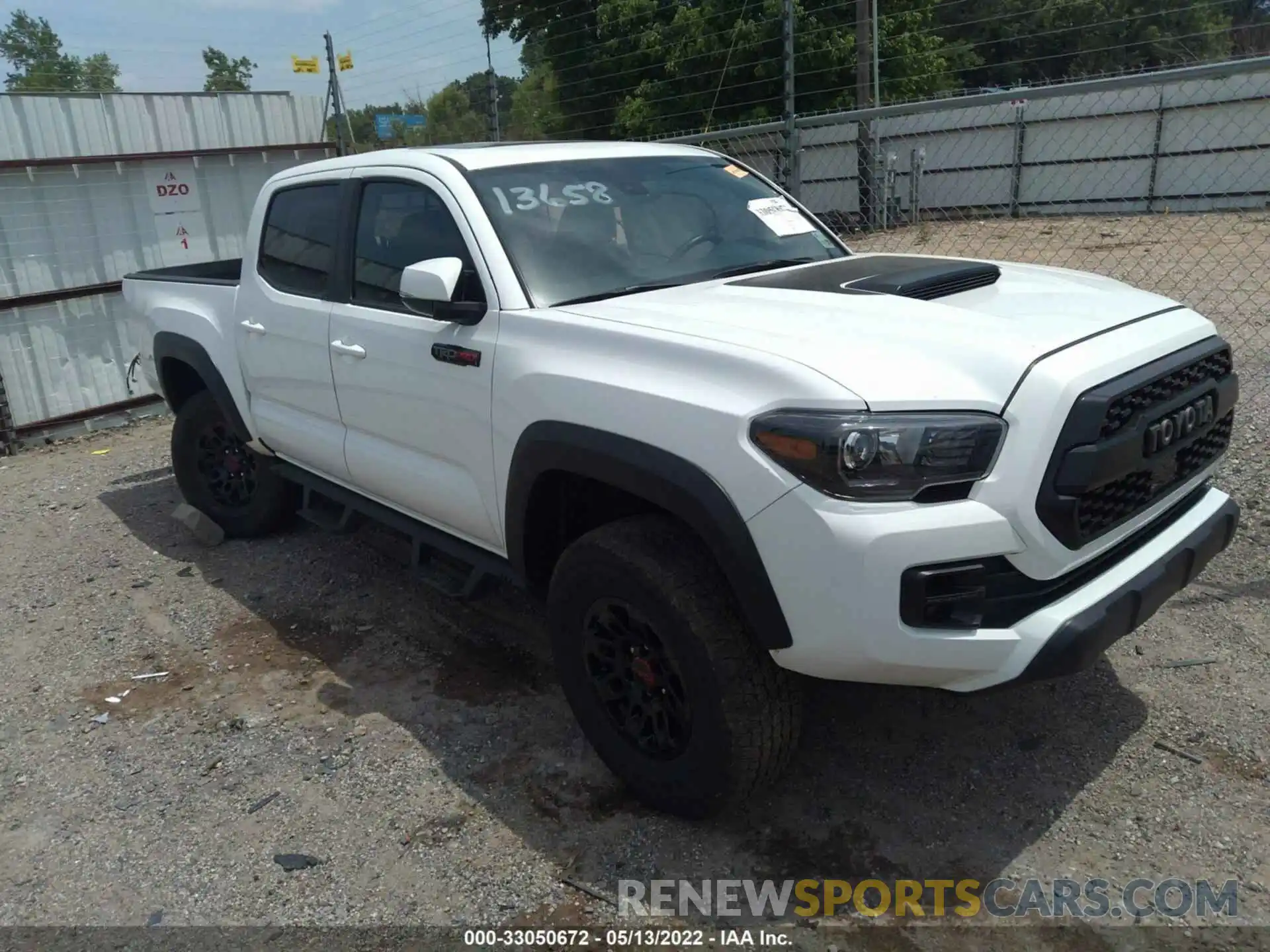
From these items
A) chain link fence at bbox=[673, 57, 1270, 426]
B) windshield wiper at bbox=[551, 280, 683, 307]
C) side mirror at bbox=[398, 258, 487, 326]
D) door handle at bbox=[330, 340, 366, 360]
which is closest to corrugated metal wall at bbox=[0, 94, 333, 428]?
door handle at bbox=[330, 340, 366, 360]

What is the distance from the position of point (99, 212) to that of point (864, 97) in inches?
385

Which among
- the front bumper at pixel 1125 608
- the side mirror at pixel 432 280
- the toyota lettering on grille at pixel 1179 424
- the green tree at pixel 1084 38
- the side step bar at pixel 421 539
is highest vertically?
the green tree at pixel 1084 38

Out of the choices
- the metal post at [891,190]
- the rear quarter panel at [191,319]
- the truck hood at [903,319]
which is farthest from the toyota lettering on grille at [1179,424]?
the metal post at [891,190]

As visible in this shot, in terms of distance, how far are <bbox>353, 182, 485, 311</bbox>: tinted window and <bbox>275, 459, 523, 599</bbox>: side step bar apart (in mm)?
884

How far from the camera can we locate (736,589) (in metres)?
2.47

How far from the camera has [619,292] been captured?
3.30 m

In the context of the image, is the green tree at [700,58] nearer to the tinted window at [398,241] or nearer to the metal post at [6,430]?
the metal post at [6,430]

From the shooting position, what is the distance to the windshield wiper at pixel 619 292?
10.5ft

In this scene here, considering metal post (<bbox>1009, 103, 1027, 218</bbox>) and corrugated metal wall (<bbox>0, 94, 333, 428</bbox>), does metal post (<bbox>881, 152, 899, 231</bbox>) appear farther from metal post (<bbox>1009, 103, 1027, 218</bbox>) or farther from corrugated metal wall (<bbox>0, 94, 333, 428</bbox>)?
corrugated metal wall (<bbox>0, 94, 333, 428</bbox>)

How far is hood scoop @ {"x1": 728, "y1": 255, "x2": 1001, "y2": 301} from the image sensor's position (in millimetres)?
→ 3012

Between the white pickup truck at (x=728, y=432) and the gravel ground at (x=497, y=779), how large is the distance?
363 millimetres

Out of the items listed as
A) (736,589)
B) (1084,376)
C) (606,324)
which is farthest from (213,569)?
(1084,376)

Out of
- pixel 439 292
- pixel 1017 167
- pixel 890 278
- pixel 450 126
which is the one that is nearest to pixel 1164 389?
pixel 890 278

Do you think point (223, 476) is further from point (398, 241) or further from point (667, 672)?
point (667, 672)
